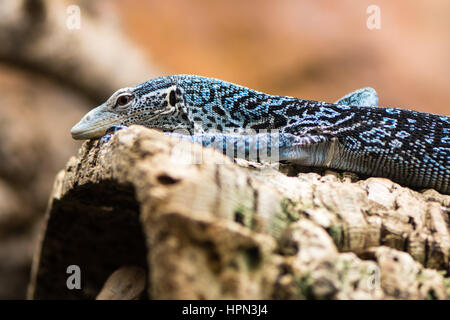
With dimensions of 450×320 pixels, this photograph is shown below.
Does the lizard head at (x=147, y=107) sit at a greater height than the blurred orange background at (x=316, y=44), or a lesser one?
lesser

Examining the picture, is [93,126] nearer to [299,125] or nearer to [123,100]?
[123,100]

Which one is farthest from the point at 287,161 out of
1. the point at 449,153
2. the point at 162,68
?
the point at 162,68

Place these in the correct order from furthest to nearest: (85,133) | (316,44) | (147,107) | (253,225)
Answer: (316,44) < (147,107) < (85,133) < (253,225)

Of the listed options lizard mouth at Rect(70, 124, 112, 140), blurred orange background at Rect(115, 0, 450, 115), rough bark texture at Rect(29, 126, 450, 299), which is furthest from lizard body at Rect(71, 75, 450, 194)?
blurred orange background at Rect(115, 0, 450, 115)

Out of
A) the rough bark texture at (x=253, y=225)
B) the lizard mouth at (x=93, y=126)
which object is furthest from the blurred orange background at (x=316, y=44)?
the rough bark texture at (x=253, y=225)

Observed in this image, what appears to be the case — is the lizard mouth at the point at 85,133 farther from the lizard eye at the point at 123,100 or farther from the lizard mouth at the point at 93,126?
the lizard eye at the point at 123,100

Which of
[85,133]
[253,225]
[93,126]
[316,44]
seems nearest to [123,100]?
[93,126]
